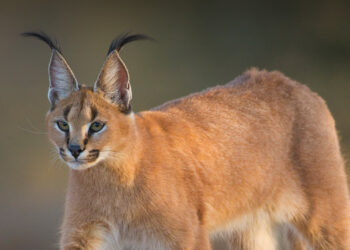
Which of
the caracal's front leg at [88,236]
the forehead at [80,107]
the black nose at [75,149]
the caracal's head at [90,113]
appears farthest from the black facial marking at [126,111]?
the caracal's front leg at [88,236]

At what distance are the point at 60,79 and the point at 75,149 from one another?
1.77ft

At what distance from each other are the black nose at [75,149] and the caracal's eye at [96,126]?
0.15 metres

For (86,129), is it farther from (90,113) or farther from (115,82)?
(115,82)

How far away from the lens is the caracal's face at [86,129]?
4.25 m

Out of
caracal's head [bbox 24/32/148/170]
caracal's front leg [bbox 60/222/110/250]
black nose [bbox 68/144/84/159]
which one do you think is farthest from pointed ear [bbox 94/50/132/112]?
caracal's front leg [bbox 60/222/110/250]

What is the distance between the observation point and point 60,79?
4.50 metres

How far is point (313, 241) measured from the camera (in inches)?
224

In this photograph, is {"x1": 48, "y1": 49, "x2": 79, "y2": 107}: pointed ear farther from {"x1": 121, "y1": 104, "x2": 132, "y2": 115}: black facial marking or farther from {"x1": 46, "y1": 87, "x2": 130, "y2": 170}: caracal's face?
{"x1": 121, "y1": 104, "x2": 132, "y2": 115}: black facial marking

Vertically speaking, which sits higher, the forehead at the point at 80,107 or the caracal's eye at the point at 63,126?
the forehead at the point at 80,107

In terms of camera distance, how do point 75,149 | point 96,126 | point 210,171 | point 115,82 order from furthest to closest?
1. point 210,171
2. point 115,82
3. point 96,126
4. point 75,149

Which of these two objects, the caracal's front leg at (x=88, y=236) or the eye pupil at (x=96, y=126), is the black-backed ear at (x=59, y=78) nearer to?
the eye pupil at (x=96, y=126)

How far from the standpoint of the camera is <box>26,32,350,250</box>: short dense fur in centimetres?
451

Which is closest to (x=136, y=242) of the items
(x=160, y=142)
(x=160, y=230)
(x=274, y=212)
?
(x=160, y=230)

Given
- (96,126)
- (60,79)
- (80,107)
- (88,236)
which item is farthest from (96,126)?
(88,236)
